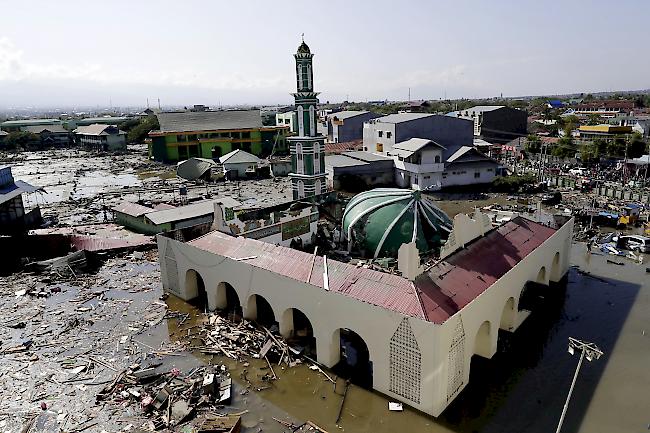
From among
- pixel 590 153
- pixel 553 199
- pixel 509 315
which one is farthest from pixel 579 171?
pixel 509 315

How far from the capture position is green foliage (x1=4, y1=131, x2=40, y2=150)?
296 ft

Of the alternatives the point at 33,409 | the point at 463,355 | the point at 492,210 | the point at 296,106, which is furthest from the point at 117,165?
the point at 463,355

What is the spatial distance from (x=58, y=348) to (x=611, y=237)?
29.7m

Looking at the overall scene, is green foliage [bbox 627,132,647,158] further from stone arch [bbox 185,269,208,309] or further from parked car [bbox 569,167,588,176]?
stone arch [bbox 185,269,208,309]

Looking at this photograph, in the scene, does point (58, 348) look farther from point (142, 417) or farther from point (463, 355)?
point (463, 355)

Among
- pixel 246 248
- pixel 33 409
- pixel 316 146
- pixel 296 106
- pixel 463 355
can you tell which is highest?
pixel 296 106

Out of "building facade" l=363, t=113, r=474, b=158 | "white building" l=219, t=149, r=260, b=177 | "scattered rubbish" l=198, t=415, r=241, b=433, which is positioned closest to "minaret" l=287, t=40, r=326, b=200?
"scattered rubbish" l=198, t=415, r=241, b=433

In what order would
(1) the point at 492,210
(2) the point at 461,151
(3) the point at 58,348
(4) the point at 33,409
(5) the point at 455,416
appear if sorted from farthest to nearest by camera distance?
(2) the point at 461,151 → (1) the point at 492,210 → (3) the point at 58,348 → (4) the point at 33,409 → (5) the point at 455,416

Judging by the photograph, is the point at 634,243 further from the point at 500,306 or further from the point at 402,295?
the point at 402,295

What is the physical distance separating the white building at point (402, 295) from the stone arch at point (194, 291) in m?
0.05

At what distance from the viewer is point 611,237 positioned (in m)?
27.9

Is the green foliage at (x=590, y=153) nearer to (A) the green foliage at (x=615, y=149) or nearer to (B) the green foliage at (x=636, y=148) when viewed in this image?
(A) the green foliage at (x=615, y=149)

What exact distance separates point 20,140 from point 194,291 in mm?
91029

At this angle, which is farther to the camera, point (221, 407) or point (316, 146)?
point (316, 146)
